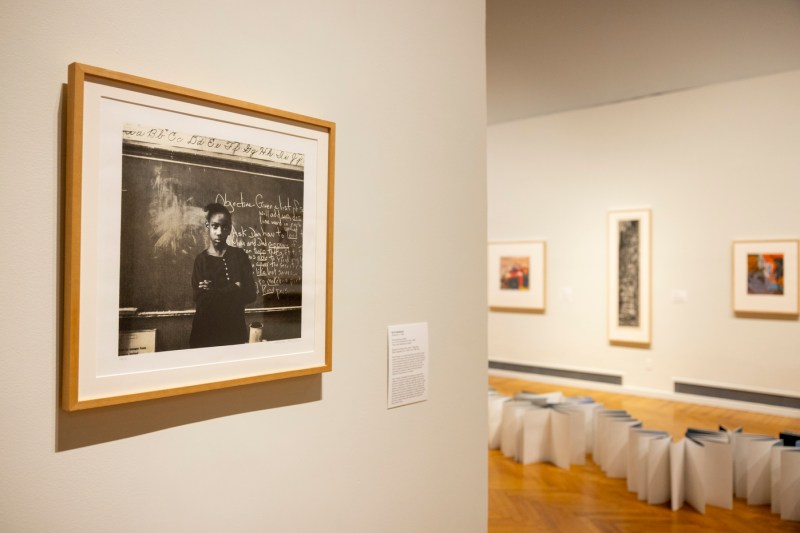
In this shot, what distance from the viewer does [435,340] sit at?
2047mm

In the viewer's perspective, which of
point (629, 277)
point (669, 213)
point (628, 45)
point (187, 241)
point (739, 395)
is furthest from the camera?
point (629, 277)

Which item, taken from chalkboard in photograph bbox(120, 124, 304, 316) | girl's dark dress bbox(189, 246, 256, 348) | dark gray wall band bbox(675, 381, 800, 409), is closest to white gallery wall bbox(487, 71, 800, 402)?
dark gray wall band bbox(675, 381, 800, 409)

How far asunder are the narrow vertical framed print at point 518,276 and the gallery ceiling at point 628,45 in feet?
8.78

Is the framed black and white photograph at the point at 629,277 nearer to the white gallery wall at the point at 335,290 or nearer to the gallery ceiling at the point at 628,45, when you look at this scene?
the gallery ceiling at the point at 628,45

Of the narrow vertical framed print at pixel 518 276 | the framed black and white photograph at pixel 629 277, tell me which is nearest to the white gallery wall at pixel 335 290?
the framed black and white photograph at pixel 629 277

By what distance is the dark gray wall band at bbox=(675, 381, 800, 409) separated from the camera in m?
7.47

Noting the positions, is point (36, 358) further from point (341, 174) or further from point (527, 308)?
point (527, 308)

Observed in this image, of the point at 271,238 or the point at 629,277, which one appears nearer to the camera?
the point at 271,238

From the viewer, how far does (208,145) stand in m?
1.35

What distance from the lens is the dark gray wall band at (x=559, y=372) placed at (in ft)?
29.2

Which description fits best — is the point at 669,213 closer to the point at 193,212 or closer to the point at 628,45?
the point at 628,45

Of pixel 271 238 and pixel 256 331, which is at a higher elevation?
pixel 271 238

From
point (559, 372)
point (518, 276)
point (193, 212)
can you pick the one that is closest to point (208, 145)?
point (193, 212)

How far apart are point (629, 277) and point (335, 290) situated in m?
8.05
